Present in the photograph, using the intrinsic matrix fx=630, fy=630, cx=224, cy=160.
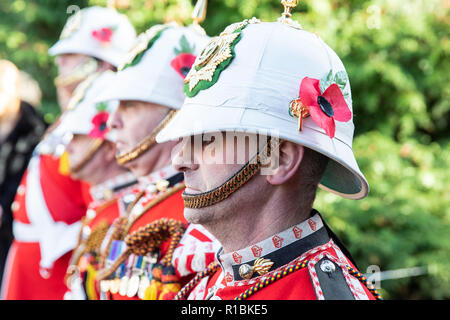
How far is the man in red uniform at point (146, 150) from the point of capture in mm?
3400

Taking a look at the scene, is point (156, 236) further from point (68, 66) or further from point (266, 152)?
point (68, 66)

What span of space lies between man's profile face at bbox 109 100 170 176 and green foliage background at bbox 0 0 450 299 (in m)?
2.09

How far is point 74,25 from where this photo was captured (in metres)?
6.32

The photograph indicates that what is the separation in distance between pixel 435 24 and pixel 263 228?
4.86 metres

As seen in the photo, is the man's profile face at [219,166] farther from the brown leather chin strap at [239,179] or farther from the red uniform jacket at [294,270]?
the red uniform jacket at [294,270]

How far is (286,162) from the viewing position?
2.40 metres

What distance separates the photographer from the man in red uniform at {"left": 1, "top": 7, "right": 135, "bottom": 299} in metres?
5.52

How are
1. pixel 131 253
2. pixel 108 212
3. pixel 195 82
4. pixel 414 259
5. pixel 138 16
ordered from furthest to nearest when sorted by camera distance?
pixel 138 16, pixel 414 259, pixel 108 212, pixel 131 253, pixel 195 82

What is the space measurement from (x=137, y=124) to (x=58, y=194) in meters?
2.22

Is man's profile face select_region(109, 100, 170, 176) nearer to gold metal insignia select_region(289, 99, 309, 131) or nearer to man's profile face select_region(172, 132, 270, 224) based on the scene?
man's profile face select_region(172, 132, 270, 224)

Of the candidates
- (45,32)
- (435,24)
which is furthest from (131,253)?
Answer: (45,32)

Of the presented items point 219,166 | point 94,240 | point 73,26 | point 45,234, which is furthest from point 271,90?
point 73,26

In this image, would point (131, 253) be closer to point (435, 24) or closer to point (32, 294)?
point (32, 294)
